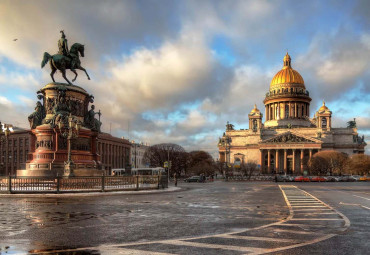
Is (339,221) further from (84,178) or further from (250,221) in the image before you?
(84,178)

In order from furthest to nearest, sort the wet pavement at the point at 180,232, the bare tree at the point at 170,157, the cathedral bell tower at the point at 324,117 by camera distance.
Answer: the cathedral bell tower at the point at 324,117 < the bare tree at the point at 170,157 < the wet pavement at the point at 180,232

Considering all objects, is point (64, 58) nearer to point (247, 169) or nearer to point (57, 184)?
point (57, 184)

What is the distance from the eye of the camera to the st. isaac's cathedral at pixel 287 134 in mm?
146625

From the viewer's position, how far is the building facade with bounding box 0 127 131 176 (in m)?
118

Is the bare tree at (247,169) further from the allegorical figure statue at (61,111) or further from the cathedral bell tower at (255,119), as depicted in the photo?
the allegorical figure statue at (61,111)

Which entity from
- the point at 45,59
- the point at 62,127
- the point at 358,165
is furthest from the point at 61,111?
the point at 358,165

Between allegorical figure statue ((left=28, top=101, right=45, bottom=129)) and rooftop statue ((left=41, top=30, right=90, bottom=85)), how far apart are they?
3330 mm

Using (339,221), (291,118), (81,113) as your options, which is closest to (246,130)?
(291,118)

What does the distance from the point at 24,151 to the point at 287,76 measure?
107825 millimetres

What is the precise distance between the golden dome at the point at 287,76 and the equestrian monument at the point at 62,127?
135 meters

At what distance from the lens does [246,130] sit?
533 ft

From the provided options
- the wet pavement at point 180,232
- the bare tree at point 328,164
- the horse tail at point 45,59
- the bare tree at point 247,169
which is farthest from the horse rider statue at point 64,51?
the bare tree at point 328,164

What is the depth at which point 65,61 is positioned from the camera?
3931 cm

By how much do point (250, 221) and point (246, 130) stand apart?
5874 inches
